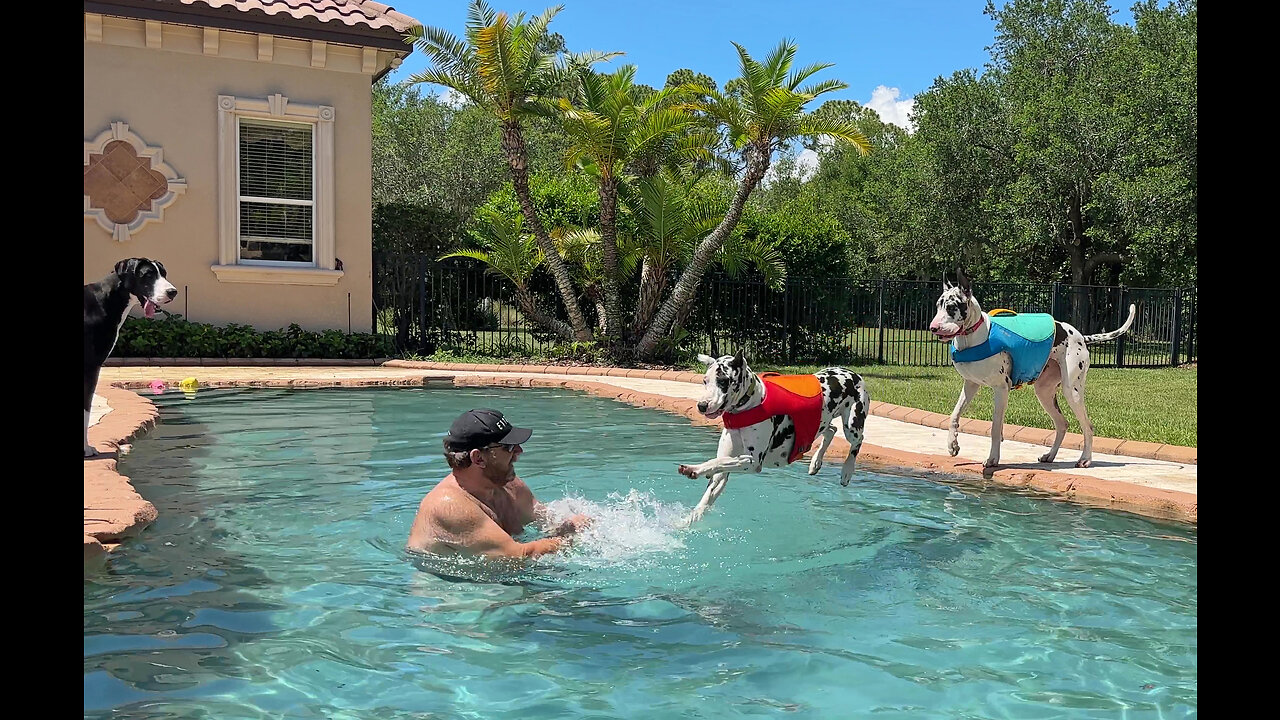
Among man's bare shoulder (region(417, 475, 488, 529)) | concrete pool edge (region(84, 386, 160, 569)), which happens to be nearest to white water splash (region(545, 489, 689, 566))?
man's bare shoulder (region(417, 475, 488, 529))

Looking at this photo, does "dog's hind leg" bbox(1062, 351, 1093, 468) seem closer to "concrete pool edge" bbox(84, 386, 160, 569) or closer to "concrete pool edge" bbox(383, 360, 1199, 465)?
"concrete pool edge" bbox(383, 360, 1199, 465)

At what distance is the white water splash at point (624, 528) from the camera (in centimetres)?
579

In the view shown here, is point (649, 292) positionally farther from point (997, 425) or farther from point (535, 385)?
point (997, 425)

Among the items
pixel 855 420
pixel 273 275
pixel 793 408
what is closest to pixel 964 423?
pixel 855 420

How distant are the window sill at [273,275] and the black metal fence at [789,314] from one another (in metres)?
1.53

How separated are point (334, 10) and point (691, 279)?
8311 millimetres

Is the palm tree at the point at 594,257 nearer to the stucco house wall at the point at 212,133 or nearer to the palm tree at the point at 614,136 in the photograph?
the palm tree at the point at 614,136

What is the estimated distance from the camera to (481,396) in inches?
534

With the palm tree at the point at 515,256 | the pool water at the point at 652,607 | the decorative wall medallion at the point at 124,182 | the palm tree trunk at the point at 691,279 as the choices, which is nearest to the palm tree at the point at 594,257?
the palm tree at the point at 515,256

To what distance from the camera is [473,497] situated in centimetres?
546

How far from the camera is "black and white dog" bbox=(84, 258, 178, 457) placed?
7.07 metres

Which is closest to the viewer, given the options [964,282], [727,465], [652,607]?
[652,607]

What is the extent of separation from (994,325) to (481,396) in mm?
7692

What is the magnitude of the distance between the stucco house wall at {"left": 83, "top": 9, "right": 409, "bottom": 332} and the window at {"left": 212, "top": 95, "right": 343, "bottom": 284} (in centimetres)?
13
